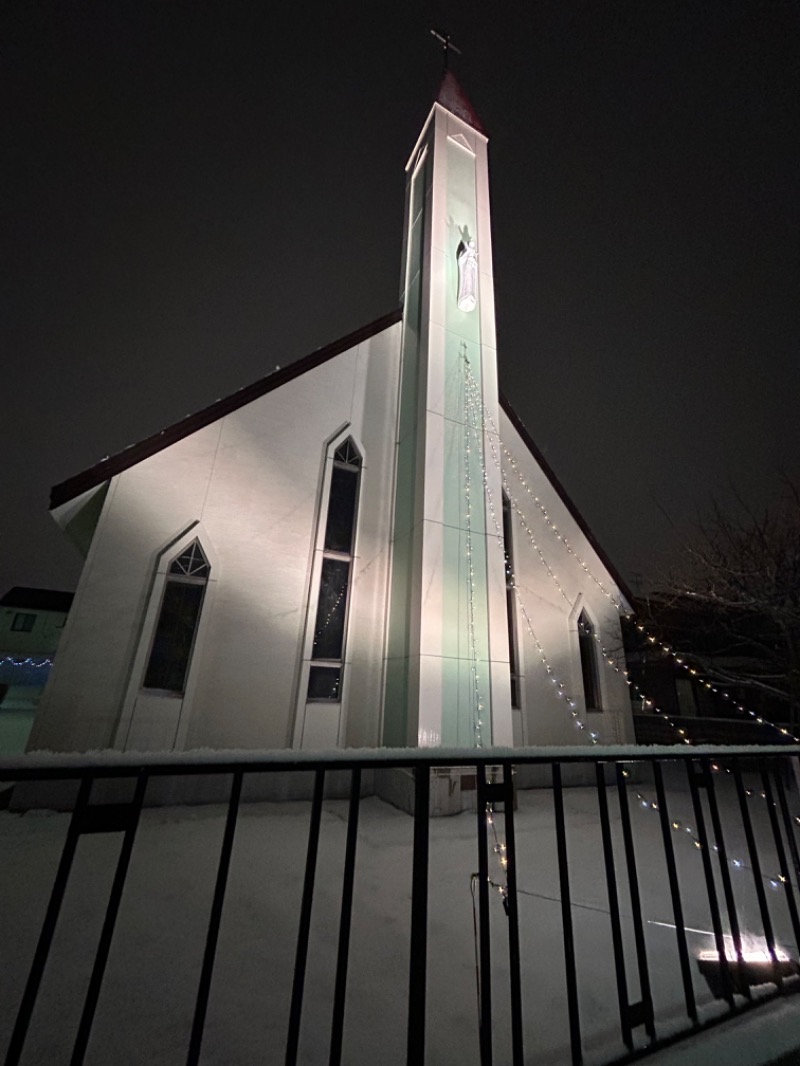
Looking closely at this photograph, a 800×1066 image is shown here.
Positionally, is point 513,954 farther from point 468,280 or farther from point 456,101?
point 456,101

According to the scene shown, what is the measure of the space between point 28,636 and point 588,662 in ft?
126

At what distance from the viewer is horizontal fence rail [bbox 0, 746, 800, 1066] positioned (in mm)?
1554

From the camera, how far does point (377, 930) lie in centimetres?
295

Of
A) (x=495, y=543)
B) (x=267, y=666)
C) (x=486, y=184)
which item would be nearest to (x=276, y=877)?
(x=267, y=666)

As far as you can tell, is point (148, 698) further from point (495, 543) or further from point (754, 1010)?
point (754, 1010)

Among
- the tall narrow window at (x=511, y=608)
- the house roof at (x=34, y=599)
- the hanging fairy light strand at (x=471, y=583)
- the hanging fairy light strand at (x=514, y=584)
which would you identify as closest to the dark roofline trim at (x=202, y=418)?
the hanging fairy light strand at (x=471, y=583)

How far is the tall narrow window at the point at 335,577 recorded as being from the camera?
→ 6602 millimetres

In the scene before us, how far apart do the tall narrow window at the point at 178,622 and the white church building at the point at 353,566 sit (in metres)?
0.03

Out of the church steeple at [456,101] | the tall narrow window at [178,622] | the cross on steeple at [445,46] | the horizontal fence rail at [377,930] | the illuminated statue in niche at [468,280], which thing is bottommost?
the horizontal fence rail at [377,930]

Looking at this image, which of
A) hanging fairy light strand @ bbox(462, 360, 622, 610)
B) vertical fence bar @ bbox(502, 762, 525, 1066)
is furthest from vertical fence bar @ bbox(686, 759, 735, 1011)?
hanging fairy light strand @ bbox(462, 360, 622, 610)

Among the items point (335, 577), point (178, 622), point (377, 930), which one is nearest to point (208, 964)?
point (377, 930)

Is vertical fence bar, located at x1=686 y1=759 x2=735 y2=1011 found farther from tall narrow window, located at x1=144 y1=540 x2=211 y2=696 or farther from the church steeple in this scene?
the church steeple

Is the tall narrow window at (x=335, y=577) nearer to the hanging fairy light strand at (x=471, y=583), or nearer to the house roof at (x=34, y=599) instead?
the hanging fairy light strand at (x=471, y=583)

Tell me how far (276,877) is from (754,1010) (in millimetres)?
3218
